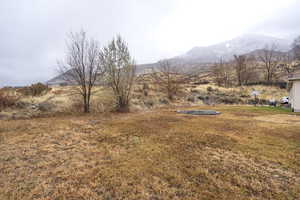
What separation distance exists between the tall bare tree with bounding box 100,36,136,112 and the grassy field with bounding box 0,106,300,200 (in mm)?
6660

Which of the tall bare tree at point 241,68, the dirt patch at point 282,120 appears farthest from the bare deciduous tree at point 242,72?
the dirt patch at point 282,120

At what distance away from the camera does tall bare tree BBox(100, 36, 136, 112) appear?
11000 mm

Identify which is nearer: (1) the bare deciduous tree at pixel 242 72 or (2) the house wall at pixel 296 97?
(2) the house wall at pixel 296 97

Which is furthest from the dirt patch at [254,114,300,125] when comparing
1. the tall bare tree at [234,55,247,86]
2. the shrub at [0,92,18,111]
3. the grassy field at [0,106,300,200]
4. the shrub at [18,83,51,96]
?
the tall bare tree at [234,55,247,86]

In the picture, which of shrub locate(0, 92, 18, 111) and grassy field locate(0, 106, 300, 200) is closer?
grassy field locate(0, 106, 300, 200)

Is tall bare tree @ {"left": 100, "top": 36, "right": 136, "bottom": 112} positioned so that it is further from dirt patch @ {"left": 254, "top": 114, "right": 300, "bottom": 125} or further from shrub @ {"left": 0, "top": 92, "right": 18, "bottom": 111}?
dirt patch @ {"left": 254, "top": 114, "right": 300, "bottom": 125}

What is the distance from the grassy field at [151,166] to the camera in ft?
7.56

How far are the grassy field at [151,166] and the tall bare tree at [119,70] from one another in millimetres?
6660

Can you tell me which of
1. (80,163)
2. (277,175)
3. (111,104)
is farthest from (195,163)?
(111,104)

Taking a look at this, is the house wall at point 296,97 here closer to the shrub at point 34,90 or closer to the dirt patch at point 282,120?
the dirt patch at point 282,120

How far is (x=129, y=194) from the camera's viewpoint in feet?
7.44

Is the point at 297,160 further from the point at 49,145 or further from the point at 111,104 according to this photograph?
the point at 111,104

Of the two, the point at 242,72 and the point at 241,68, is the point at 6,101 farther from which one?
the point at 242,72

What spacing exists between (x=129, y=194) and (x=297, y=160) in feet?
13.8
